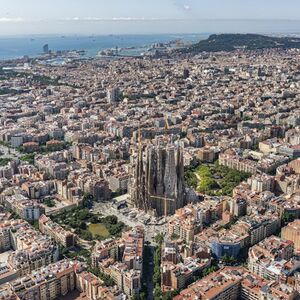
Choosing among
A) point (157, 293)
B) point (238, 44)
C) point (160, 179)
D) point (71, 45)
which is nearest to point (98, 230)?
point (160, 179)

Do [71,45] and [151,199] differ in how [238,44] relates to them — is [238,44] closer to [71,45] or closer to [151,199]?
[71,45]

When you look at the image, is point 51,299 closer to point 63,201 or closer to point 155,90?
point 63,201

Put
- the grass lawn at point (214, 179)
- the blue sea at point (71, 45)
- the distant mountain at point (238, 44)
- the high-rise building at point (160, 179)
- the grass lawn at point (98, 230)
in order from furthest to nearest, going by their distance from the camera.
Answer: the blue sea at point (71, 45) → the distant mountain at point (238, 44) → the grass lawn at point (214, 179) → the high-rise building at point (160, 179) → the grass lawn at point (98, 230)

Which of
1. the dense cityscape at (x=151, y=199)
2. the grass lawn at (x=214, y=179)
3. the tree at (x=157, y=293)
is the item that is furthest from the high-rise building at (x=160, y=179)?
the tree at (x=157, y=293)

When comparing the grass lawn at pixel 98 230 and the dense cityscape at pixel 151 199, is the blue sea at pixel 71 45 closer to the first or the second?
the dense cityscape at pixel 151 199

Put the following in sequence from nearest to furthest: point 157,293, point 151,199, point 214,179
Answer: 1. point 157,293
2. point 151,199
3. point 214,179

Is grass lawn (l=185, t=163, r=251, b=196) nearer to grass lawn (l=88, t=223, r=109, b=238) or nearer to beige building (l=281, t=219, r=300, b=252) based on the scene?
beige building (l=281, t=219, r=300, b=252)

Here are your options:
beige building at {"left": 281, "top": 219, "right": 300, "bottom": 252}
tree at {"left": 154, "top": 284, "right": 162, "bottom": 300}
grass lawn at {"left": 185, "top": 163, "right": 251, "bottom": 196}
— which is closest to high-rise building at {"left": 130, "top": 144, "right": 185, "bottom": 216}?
grass lawn at {"left": 185, "top": 163, "right": 251, "bottom": 196}
